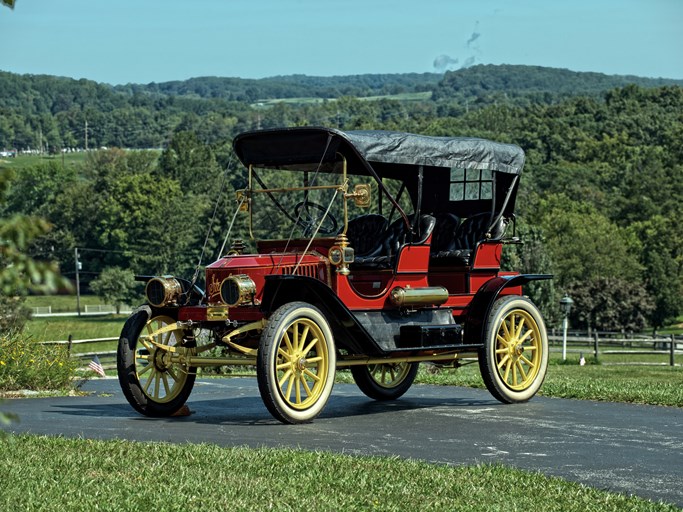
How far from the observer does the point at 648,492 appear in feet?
29.0

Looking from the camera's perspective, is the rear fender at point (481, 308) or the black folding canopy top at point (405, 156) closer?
the black folding canopy top at point (405, 156)

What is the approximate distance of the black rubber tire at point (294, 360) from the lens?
39.5 feet

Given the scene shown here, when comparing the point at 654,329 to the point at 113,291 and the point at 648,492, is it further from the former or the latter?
the point at 648,492

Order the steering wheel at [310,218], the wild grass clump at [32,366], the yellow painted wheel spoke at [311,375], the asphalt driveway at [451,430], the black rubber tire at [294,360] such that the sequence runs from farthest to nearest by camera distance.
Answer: the wild grass clump at [32,366] → the steering wheel at [310,218] → the yellow painted wheel spoke at [311,375] → the black rubber tire at [294,360] → the asphalt driveway at [451,430]

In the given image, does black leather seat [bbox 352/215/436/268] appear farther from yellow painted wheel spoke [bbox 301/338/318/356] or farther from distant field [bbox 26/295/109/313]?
distant field [bbox 26/295/109/313]

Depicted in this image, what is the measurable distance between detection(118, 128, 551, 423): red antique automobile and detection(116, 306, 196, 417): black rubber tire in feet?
0.05

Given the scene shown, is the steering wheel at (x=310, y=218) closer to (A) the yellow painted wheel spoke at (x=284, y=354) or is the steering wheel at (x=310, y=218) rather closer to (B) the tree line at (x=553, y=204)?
(A) the yellow painted wheel spoke at (x=284, y=354)

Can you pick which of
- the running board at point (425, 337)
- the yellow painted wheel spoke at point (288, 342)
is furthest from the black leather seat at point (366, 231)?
the yellow painted wheel spoke at point (288, 342)

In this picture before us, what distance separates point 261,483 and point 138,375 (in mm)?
5048

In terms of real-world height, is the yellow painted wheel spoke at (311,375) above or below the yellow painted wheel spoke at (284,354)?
below

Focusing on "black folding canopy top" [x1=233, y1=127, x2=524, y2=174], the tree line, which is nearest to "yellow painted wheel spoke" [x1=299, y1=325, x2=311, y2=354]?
"black folding canopy top" [x1=233, y1=127, x2=524, y2=174]

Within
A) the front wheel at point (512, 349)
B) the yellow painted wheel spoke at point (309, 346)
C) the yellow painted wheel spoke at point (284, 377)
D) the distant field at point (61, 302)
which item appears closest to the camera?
the yellow painted wheel spoke at point (284, 377)

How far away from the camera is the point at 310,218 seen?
14.4 metres

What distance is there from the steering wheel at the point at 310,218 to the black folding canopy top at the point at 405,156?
509 millimetres
